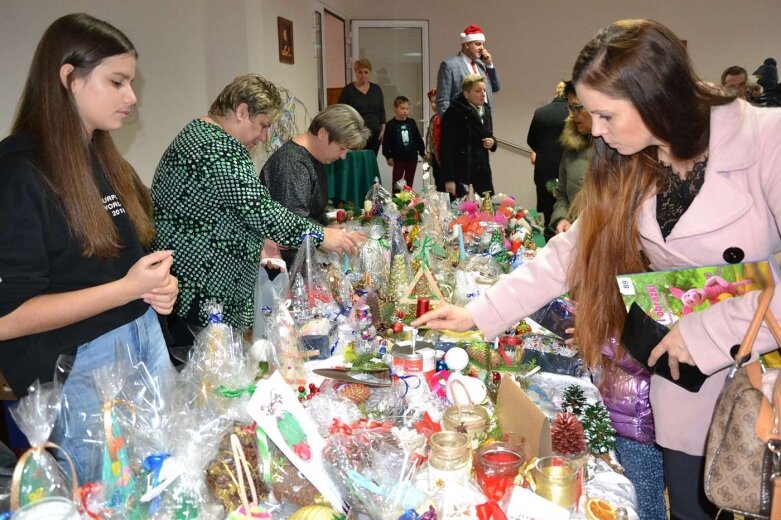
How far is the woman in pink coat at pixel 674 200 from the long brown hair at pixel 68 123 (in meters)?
1.14

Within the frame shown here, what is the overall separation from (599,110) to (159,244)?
1648 mm

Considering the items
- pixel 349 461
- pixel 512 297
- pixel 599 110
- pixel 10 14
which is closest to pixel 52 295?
pixel 349 461

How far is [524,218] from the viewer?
4.22 metres

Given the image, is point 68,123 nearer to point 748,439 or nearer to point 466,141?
point 748,439

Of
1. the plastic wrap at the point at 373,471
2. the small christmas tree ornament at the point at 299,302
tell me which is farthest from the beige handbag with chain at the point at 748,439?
the small christmas tree ornament at the point at 299,302

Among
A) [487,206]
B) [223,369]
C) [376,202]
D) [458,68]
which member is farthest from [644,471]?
[458,68]

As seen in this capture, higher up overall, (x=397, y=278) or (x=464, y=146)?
(x=464, y=146)

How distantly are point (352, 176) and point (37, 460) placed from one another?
6.02 m

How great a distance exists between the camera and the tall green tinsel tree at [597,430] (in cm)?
148

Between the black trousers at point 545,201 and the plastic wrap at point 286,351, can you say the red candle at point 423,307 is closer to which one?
the plastic wrap at point 286,351

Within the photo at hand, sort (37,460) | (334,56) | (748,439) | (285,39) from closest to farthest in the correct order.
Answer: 1. (37,460)
2. (748,439)
3. (285,39)
4. (334,56)

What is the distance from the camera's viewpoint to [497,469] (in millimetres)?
1276

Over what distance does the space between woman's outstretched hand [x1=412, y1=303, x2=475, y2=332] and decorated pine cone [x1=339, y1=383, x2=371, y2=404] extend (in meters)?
0.27

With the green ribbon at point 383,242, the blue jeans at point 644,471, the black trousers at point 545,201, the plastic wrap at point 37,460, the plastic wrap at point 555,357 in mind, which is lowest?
the blue jeans at point 644,471
